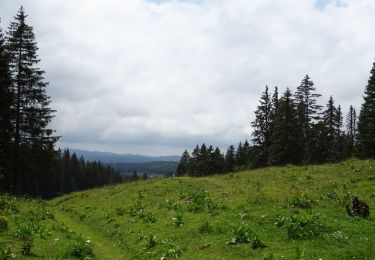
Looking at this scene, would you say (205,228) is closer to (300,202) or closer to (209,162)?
(300,202)

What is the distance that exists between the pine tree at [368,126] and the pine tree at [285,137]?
391 inches

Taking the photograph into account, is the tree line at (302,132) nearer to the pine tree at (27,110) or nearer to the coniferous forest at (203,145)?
the coniferous forest at (203,145)

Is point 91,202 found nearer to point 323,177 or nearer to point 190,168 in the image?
point 323,177

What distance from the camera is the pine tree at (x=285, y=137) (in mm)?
65625

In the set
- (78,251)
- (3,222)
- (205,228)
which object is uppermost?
(205,228)

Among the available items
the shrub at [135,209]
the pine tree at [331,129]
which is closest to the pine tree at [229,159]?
the pine tree at [331,129]

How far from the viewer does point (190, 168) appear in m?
119

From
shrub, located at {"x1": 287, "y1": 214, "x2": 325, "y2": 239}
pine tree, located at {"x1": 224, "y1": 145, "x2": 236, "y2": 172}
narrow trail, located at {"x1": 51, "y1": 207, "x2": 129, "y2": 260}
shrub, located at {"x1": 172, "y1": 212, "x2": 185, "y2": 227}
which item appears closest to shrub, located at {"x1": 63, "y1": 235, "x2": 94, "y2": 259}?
narrow trail, located at {"x1": 51, "y1": 207, "x2": 129, "y2": 260}

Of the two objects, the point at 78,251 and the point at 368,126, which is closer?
the point at 78,251

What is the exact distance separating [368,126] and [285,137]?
12.5 m

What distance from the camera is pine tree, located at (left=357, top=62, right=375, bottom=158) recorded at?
197ft

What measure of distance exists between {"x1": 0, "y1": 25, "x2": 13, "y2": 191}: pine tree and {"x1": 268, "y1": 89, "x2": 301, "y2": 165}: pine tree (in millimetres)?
41044

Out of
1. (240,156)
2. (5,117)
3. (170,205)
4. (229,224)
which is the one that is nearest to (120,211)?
(170,205)

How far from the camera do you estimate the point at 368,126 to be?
62.1 metres
